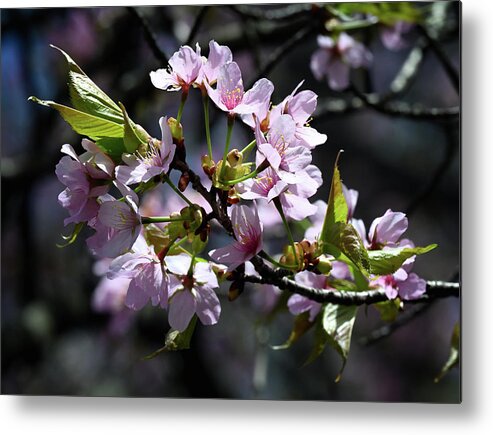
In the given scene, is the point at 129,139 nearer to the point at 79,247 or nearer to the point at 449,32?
the point at 449,32

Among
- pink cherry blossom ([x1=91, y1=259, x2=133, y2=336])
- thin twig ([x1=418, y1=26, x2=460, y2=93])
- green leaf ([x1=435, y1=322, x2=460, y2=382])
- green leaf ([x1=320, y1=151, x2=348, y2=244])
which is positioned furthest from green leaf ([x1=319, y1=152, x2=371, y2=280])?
pink cherry blossom ([x1=91, y1=259, x2=133, y2=336])

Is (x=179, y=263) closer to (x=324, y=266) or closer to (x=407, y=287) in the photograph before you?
(x=324, y=266)

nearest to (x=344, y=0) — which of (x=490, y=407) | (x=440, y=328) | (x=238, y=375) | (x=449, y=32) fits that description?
(x=449, y=32)

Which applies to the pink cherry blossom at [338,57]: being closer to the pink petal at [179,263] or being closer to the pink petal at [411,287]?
the pink petal at [411,287]

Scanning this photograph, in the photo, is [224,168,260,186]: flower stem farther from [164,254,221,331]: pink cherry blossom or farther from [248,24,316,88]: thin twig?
[248,24,316,88]: thin twig

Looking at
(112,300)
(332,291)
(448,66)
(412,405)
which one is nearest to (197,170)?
(112,300)
